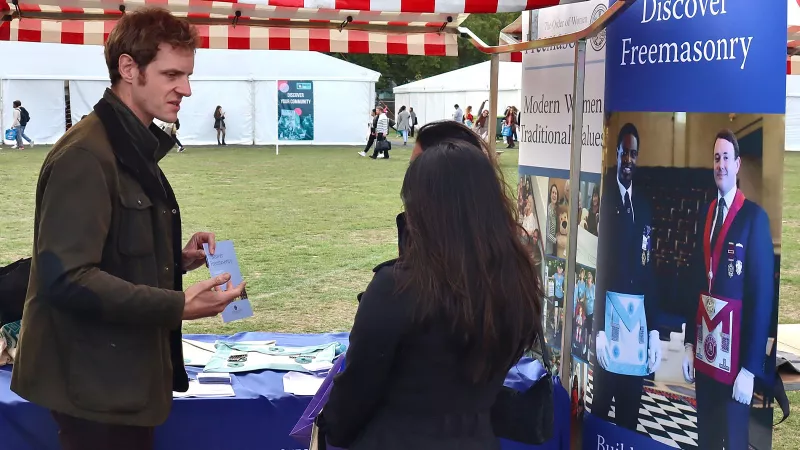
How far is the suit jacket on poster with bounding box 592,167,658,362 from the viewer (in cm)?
290

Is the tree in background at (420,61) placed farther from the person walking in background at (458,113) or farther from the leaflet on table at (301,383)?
the leaflet on table at (301,383)

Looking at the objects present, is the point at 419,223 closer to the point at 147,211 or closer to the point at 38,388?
the point at 147,211

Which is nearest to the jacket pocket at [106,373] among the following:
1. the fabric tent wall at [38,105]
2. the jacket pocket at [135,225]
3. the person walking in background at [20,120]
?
the jacket pocket at [135,225]

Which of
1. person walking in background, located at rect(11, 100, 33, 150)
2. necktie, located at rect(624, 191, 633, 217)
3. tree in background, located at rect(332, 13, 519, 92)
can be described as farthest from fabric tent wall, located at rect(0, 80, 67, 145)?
necktie, located at rect(624, 191, 633, 217)

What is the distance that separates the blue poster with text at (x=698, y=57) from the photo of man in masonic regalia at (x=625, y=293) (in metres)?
0.17

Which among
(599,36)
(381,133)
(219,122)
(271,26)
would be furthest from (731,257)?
(219,122)

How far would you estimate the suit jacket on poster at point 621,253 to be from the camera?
2.90m

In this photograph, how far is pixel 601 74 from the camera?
3277 mm

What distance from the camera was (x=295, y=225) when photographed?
1170 centimetres

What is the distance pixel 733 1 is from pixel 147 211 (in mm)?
1794

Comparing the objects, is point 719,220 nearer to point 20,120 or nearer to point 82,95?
point 20,120

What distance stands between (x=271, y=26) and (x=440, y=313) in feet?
11.2

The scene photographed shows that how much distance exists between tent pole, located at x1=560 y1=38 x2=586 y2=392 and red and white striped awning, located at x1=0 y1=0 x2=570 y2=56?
50.7 inches

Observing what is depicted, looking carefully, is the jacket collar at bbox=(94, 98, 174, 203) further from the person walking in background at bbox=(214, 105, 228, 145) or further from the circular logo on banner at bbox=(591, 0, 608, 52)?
the person walking in background at bbox=(214, 105, 228, 145)
